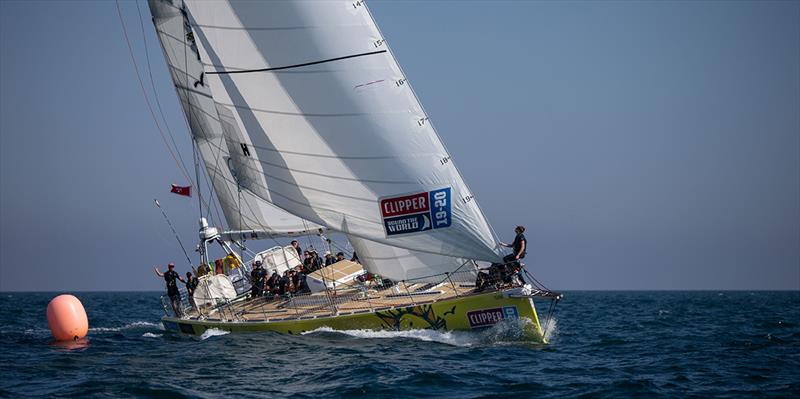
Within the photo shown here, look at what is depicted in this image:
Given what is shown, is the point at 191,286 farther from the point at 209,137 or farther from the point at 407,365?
the point at 407,365

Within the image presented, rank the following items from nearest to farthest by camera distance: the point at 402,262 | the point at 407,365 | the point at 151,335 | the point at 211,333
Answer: the point at 407,365 → the point at 402,262 → the point at 211,333 → the point at 151,335

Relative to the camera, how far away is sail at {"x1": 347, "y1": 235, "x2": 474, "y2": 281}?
68.4ft

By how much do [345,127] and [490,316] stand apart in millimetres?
5649

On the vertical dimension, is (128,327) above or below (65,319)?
below

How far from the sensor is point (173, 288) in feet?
86.1

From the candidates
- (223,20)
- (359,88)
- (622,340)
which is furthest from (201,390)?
(622,340)

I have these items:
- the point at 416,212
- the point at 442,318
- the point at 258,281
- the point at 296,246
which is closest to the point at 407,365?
the point at 442,318

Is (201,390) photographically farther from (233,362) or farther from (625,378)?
(625,378)

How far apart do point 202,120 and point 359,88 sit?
10646 millimetres

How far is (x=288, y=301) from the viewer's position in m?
24.3

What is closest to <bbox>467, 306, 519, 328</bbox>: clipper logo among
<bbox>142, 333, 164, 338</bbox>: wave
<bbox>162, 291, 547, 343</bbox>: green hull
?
<bbox>162, 291, 547, 343</bbox>: green hull

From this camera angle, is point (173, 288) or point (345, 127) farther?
point (173, 288)

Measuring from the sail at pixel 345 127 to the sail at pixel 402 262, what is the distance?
1.71ft

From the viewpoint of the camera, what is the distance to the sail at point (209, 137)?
2850 centimetres
